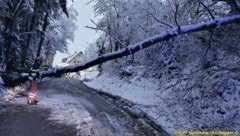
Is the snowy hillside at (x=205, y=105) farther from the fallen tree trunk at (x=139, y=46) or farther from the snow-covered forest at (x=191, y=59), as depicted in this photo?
the fallen tree trunk at (x=139, y=46)

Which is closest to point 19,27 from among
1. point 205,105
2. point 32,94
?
point 32,94

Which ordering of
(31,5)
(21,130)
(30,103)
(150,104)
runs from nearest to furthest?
(21,130)
(30,103)
(150,104)
(31,5)

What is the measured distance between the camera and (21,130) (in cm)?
979

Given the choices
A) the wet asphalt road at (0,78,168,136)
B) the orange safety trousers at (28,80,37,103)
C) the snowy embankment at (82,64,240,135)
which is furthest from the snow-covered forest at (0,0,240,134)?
the orange safety trousers at (28,80,37,103)

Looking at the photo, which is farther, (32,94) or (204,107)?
(32,94)

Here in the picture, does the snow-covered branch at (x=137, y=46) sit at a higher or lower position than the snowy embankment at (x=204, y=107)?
higher

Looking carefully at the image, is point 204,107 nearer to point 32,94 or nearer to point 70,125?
point 70,125

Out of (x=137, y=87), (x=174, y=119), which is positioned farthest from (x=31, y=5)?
(x=174, y=119)

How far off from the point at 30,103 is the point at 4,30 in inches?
342

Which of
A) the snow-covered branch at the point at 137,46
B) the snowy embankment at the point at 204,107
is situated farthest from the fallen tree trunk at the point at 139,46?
the snowy embankment at the point at 204,107

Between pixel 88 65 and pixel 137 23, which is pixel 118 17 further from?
pixel 88 65

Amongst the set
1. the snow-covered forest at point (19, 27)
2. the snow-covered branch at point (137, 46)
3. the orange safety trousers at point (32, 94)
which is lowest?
the orange safety trousers at point (32, 94)

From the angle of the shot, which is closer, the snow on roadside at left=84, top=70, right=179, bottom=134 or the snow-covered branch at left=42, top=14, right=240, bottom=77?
the snow-covered branch at left=42, top=14, right=240, bottom=77

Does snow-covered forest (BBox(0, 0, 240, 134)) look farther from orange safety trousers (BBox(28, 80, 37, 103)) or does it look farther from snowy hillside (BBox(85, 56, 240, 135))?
orange safety trousers (BBox(28, 80, 37, 103))
